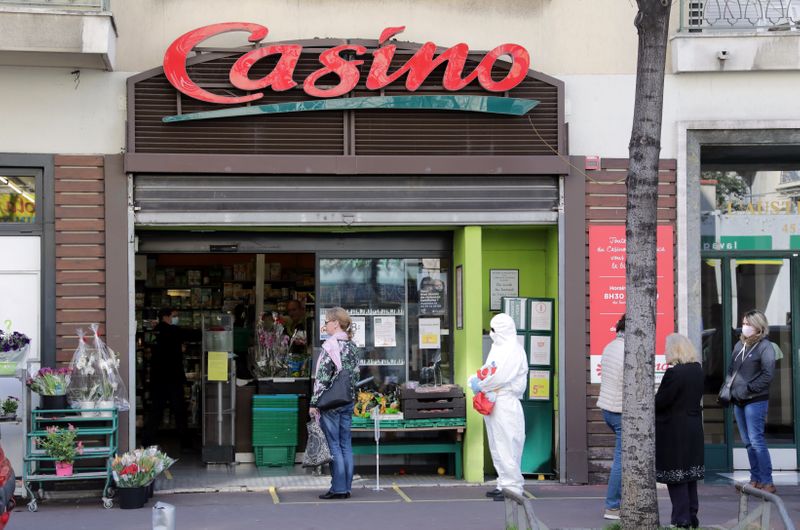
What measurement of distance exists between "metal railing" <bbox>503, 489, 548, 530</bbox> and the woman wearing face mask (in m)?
4.20

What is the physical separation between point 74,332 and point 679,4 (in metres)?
A: 7.22

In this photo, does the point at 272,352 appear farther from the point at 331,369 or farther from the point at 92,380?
the point at 92,380

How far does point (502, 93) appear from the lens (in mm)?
11742

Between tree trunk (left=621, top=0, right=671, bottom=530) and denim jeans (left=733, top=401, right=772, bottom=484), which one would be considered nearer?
tree trunk (left=621, top=0, right=671, bottom=530)

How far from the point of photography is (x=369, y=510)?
10234 mm

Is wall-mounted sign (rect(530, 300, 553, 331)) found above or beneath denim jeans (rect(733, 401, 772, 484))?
above

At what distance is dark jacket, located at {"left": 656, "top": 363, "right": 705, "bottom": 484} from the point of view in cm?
862

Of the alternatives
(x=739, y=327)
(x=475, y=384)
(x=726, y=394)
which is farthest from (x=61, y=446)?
(x=739, y=327)

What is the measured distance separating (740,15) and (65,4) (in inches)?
281

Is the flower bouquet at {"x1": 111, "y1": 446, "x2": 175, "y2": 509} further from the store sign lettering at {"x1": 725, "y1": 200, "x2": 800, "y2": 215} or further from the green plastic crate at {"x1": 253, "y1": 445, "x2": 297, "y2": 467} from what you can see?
the store sign lettering at {"x1": 725, "y1": 200, "x2": 800, "y2": 215}

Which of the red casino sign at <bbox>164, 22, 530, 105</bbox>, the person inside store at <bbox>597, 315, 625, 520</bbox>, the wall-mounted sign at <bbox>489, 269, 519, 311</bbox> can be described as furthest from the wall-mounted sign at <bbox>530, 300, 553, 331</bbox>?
the red casino sign at <bbox>164, 22, 530, 105</bbox>

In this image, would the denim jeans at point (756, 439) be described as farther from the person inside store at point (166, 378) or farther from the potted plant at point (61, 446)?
the person inside store at point (166, 378)

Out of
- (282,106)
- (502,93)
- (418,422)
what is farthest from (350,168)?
(418,422)

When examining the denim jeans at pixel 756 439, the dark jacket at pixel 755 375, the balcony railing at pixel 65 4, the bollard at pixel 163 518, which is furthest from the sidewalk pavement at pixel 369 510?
the balcony railing at pixel 65 4
